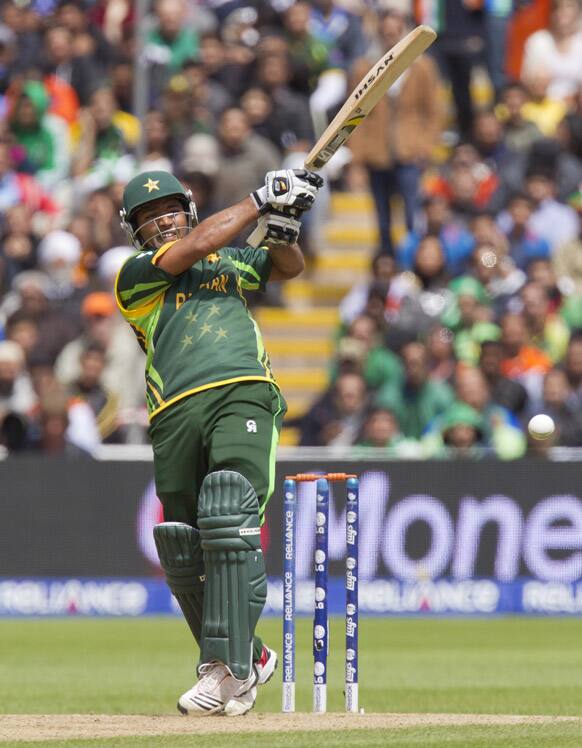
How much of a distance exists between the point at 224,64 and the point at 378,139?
2180 millimetres

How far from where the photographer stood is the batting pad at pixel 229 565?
7.40 m

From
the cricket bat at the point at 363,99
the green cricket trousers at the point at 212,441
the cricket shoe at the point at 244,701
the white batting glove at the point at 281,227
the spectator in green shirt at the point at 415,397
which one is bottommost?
the cricket shoe at the point at 244,701

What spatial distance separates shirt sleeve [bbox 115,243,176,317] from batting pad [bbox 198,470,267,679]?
2.76 ft

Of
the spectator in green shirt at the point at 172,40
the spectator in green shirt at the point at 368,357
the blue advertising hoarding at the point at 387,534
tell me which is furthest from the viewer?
the spectator in green shirt at the point at 172,40

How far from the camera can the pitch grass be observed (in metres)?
7.10

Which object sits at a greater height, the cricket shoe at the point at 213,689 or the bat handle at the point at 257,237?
the bat handle at the point at 257,237

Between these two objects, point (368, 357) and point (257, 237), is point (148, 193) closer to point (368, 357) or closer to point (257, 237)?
point (257, 237)

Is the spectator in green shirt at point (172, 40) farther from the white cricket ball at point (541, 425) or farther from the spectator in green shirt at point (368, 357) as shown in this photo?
the white cricket ball at point (541, 425)

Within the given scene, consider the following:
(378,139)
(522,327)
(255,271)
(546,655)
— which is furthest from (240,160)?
(255,271)

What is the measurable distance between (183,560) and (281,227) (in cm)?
144

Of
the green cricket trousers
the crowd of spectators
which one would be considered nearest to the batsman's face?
the green cricket trousers

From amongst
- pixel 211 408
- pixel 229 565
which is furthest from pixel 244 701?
pixel 211 408

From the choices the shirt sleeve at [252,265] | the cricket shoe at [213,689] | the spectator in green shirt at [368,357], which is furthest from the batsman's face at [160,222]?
the spectator in green shirt at [368,357]

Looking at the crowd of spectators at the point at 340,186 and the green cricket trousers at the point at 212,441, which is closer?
the green cricket trousers at the point at 212,441
